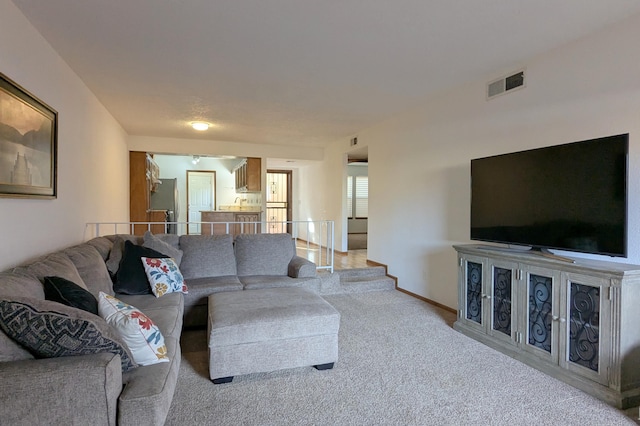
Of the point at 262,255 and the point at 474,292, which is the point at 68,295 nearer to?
the point at 262,255

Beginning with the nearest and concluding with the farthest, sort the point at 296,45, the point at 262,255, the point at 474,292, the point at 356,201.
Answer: the point at 296,45
the point at 474,292
the point at 262,255
the point at 356,201

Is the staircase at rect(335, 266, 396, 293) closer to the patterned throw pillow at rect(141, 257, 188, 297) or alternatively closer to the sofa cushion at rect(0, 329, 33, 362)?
the patterned throw pillow at rect(141, 257, 188, 297)

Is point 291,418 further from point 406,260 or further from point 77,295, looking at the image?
point 406,260

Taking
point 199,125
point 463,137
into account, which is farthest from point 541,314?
point 199,125

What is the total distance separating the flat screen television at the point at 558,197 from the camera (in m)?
2.19

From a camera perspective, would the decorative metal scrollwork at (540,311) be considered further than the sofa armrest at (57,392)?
Yes

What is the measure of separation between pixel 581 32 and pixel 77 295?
3.65m

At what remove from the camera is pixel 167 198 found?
871 centimetres

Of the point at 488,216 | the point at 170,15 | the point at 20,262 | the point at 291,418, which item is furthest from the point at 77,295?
the point at 488,216

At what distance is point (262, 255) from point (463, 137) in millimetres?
2552

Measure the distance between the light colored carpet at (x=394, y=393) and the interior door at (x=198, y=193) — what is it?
22.9 feet

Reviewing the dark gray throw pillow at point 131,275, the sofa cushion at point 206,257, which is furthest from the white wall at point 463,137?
the dark gray throw pillow at point 131,275

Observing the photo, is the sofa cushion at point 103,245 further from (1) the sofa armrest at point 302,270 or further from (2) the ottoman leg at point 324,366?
(2) the ottoman leg at point 324,366

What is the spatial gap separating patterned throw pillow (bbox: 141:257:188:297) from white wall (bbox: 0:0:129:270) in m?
0.75
